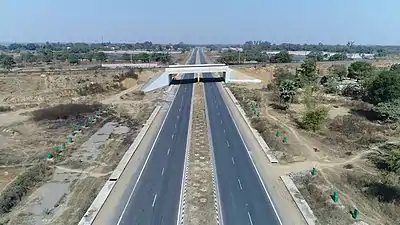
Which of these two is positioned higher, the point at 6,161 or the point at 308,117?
the point at 308,117

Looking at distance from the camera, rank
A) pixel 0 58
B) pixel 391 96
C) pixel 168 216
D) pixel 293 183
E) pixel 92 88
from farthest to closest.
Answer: pixel 0 58, pixel 92 88, pixel 391 96, pixel 293 183, pixel 168 216

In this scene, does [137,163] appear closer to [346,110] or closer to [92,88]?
[346,110]

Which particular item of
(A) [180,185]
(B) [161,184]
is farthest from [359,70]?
(B) [161,184]

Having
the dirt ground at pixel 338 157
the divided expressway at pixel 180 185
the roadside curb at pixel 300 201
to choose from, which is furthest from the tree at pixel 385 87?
the roadside curb at pixel 300 201

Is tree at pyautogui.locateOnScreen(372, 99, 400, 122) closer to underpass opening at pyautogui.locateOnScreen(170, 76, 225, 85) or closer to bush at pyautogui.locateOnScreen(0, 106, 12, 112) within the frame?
underpass opening at pyautogui.locateOnScreen(170, 76, 225, 85)

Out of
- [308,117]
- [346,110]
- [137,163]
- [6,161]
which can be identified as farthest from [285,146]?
[6,161]
